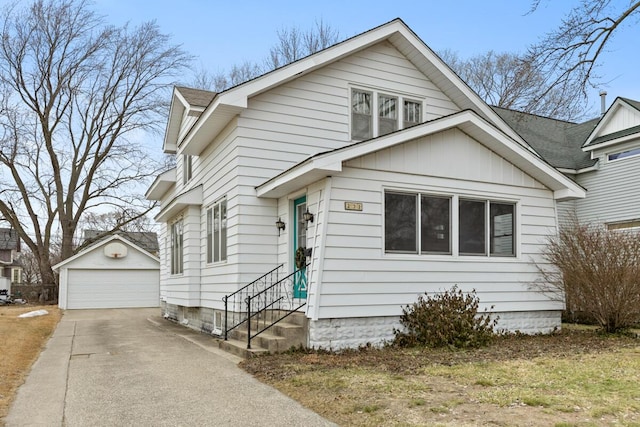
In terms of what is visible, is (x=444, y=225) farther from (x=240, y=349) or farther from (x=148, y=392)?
(x=148, y=392)

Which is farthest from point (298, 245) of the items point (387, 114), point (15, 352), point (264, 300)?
point (15, 352)

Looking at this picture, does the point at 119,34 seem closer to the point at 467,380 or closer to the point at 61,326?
the point at 61,326

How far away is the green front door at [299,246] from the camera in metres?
9.42

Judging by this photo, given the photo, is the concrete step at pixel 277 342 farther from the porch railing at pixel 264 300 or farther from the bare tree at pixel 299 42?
the bare tree at pixel 299 42

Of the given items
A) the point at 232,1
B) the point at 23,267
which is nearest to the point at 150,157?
the point at 232,1

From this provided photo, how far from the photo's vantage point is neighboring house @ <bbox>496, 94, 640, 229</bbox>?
1627cm

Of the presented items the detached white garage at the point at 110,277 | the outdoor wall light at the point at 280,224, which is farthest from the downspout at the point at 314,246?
the detached white garage at the point at 110,277

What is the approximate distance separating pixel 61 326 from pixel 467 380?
43.7 feet

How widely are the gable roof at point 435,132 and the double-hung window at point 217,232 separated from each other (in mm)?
1497

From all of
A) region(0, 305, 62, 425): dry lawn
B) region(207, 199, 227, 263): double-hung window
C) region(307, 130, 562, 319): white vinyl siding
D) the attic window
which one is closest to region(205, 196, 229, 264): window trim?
region(207, 199, 227, 263): double-hung window

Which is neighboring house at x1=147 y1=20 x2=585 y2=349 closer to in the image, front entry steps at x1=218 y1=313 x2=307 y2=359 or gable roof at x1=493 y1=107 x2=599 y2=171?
front entry steps at x1=218 y1=313 x2=307 y2=359

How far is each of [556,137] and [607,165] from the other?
3.26 metres

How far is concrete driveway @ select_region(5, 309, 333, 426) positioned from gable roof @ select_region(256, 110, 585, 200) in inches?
123

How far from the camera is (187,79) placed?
1316 inches
